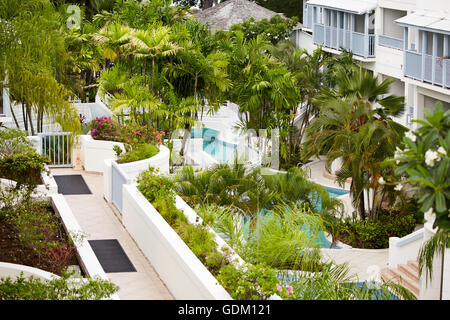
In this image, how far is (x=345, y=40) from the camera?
108ft

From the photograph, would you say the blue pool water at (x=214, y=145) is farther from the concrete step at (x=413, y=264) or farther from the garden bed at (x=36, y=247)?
the garden bed at (x=36, y=247)

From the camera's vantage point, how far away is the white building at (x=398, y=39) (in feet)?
80.0

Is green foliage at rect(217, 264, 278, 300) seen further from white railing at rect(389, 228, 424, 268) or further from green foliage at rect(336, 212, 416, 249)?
green foliage at rect(336, 212, 416, 249)

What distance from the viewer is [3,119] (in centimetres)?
2309

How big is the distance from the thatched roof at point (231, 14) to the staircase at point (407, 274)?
2728cm

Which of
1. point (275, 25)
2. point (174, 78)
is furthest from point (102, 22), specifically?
point (174, 78)

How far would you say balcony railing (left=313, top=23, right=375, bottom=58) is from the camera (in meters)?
31.1

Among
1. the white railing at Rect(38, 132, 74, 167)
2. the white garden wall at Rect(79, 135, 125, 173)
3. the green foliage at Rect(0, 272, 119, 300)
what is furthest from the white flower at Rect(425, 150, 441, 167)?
the white railing at Rect(38, 132, 74, 167)

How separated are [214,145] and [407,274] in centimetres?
1409

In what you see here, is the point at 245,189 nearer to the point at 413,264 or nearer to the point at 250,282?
the point at 413,264

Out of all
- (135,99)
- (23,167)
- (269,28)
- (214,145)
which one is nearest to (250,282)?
(23,167)

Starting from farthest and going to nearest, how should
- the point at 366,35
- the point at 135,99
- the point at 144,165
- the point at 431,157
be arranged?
the point at 366,35 → the point at 135,99 → the point at 144,165 → the point at 431,157

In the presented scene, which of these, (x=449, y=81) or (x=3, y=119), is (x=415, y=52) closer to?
(x=449, y=81)

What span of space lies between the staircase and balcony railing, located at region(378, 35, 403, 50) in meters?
14.2
